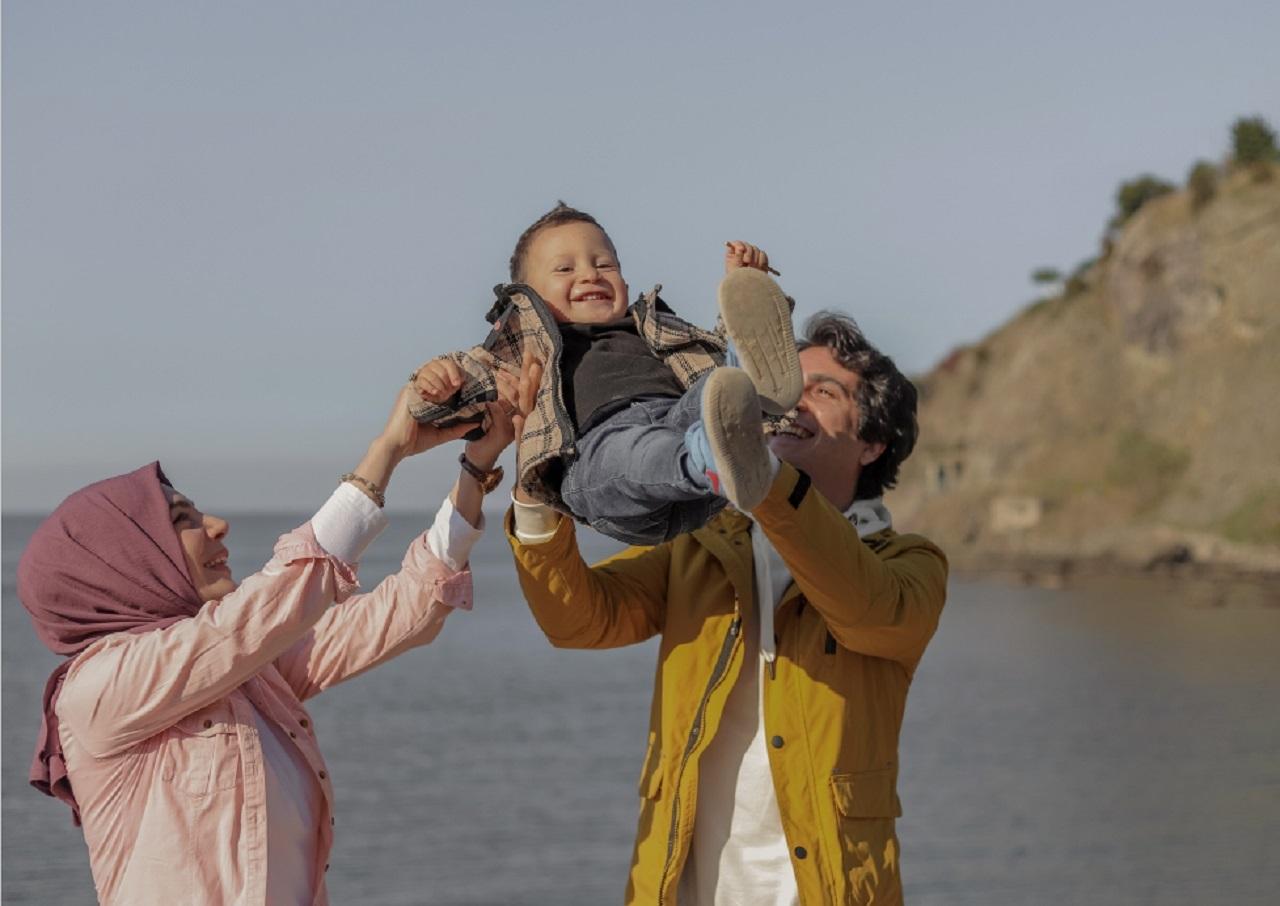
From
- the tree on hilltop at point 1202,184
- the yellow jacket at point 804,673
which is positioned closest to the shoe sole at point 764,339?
the yellow jacket at point 804,673

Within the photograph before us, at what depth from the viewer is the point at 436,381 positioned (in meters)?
3.25

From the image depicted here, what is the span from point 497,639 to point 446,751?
1725 cm

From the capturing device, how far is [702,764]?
134 inches

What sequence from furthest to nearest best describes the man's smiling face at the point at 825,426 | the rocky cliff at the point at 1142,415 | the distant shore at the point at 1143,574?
the rocky cliff at the point at 1142,415
the distant shore at the point at 1143,574
the man's smiling face at the point at 825,426

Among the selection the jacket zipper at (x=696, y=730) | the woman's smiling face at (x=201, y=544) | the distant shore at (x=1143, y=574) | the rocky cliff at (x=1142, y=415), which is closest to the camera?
the woman's smiling face at (x=201, y=544)

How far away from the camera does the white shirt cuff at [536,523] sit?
3.35m

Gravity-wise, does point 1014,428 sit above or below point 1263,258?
below

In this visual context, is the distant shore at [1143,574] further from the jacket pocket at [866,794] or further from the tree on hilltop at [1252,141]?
the jacket pocket at [866,794]

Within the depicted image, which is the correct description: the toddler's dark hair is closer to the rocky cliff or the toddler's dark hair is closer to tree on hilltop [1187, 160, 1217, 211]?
the rocky cliff

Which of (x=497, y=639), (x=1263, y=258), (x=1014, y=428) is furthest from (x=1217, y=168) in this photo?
(x=497, y=639)

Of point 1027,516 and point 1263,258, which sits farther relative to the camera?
point 1027,516

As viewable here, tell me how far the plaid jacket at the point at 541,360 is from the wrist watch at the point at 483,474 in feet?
0.39

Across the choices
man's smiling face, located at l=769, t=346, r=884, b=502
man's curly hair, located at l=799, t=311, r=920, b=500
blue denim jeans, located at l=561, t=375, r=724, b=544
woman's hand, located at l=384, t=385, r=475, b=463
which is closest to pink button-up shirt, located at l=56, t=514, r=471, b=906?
woman's hand, located at l=384, t=385, r=475, b=463

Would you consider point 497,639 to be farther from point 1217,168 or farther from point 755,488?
point 755,488
